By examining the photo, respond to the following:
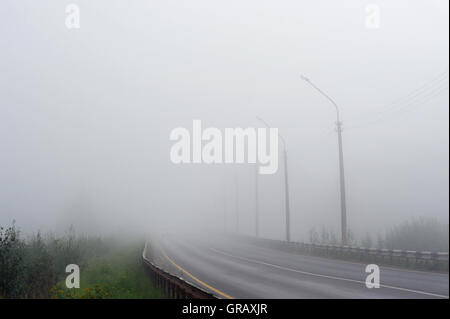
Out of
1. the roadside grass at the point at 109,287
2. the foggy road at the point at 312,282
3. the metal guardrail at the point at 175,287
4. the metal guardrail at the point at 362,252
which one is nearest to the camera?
the metal guardrail at the point at 175,287

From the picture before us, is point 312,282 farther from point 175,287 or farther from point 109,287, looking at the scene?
→ point 109,287

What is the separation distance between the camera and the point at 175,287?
1322 cm

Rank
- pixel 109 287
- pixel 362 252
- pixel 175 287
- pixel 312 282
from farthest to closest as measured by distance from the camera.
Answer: pixel 362 252
pixel 312 282
pixel 109 287
pixel 175 287

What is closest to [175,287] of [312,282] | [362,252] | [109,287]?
[109,287]

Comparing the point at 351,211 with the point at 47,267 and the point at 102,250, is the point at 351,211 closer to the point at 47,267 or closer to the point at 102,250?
the point at 102,250

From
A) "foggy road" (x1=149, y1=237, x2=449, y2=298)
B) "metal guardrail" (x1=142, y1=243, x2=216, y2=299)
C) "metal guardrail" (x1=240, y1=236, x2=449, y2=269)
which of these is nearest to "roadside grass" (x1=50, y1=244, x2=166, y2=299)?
"metal guardrail" (x1=142, y1=243, x2=216, y2=299)

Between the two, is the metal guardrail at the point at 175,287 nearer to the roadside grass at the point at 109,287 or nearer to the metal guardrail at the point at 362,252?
the roadside grass at the point at 109,287

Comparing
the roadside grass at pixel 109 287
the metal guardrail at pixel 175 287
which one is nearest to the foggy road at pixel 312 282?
the metal guardrail at pixel 175 287

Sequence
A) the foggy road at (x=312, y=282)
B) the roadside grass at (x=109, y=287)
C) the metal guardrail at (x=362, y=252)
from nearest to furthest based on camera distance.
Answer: the foggy road at (x=312, y=282), the roadside grass at (x=109, y=287), the metal guardrail at (x=362, y=252)

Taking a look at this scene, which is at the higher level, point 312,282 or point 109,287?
point 109,287

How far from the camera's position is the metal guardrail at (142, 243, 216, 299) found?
36.2 ft

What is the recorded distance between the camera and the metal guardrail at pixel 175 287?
11.0m
